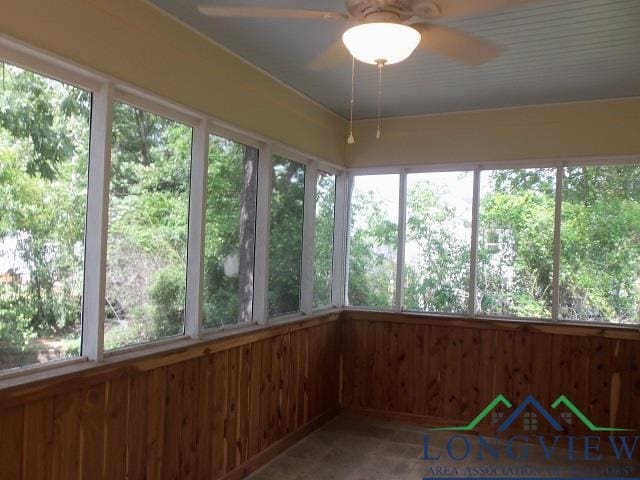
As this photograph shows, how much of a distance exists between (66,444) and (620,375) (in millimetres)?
3792

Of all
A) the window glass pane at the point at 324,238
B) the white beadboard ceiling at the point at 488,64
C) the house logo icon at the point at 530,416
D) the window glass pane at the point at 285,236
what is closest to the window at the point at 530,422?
the house logo icon at the point at 530,416

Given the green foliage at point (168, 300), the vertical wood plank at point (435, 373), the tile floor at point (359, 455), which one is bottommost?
the tile floor at point (359, 455)

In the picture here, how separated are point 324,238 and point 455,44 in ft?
8.84

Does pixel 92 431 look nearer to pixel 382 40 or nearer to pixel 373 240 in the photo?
pixel 382 40

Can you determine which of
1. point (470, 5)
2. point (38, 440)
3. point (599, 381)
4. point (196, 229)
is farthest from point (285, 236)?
point (599, 381)

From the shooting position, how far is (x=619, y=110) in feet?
12.7

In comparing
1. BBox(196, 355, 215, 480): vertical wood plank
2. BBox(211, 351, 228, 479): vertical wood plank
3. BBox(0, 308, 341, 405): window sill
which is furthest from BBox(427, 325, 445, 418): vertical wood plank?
BBox(196, 355, 215, 480): vertical wood plank

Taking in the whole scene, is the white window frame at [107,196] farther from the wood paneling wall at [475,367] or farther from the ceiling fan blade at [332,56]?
the wood paneling wall at [475,367]

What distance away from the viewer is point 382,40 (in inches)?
68.1

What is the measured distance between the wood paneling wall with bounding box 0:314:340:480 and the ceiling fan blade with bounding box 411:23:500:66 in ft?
6.40

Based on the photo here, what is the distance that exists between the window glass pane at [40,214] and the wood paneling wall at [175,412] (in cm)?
24

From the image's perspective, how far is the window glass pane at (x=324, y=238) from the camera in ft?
14.5

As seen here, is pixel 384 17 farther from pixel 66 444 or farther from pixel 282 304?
pixel 282 304

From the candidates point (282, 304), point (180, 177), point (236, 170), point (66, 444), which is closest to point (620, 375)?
point (282, 304)
